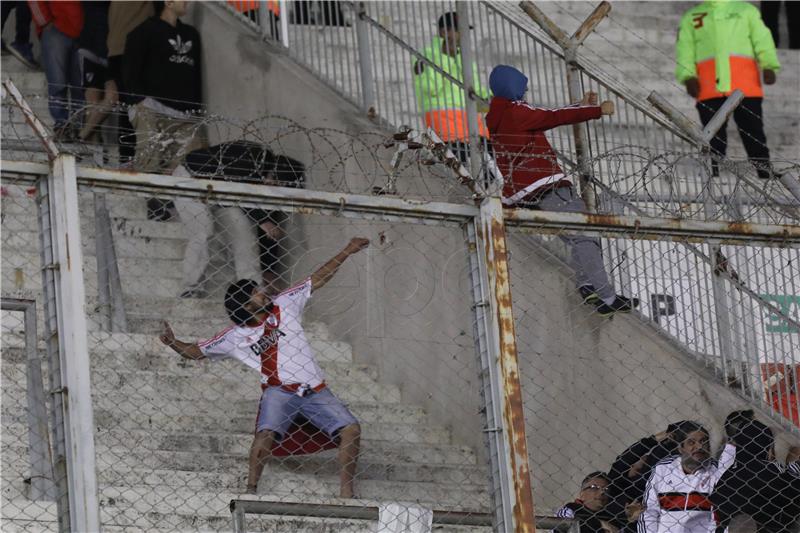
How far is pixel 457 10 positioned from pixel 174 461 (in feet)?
11.7

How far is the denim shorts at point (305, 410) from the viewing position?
394 inches

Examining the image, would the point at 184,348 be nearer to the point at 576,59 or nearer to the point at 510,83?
the point at 510,83

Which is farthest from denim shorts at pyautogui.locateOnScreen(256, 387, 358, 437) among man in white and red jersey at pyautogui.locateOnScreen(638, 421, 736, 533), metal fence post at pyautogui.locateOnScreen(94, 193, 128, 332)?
man in white and red jersey at pyautogui.locateOnScreen(638, 421, 736, 533)

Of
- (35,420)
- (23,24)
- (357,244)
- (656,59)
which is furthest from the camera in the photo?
(656,59)

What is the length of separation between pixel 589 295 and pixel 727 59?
17.8ft

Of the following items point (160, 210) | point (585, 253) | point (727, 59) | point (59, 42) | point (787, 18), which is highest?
point (787, 18)

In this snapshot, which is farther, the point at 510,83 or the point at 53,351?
the point at 510,83

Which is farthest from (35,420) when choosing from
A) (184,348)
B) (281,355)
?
(281,355)

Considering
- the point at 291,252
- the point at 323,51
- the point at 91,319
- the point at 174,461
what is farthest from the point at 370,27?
the point at 174,461

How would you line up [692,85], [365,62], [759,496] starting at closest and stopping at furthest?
[759,496], [365,62], [692,85]

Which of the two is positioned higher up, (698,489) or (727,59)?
(727,59)

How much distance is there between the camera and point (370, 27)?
40.9ft

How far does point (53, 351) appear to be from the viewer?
682cm

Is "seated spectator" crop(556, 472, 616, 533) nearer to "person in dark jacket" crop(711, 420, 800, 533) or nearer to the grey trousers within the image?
"person in dark jacket" crop(711, 420, 800, 533)
